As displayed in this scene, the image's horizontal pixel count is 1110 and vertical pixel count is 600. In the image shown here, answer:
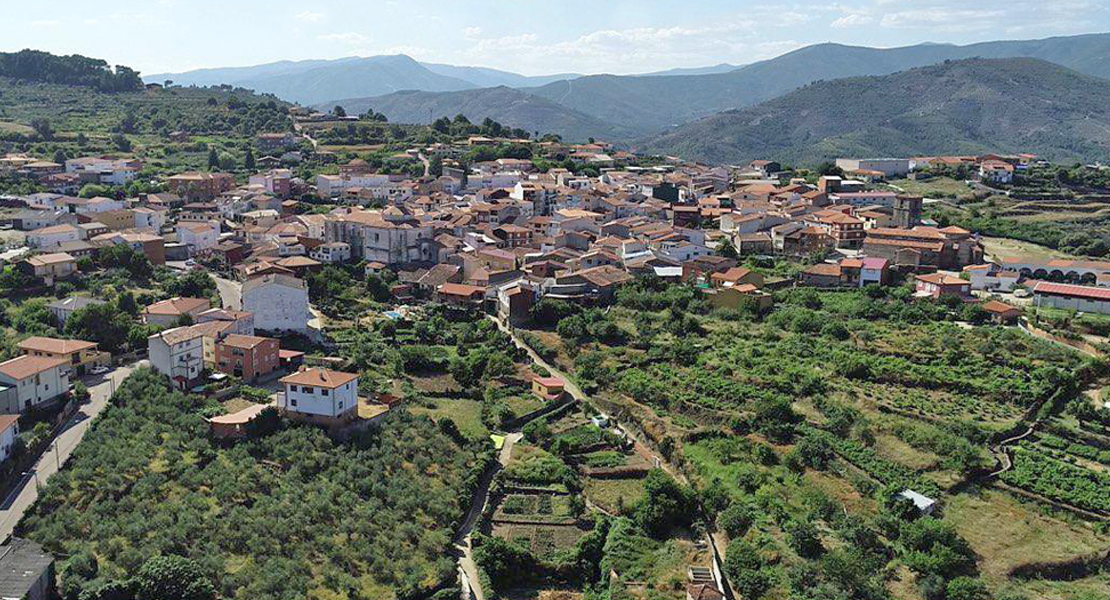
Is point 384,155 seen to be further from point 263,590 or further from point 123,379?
point 263,590

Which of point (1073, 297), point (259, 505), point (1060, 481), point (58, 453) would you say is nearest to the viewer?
point (259, 505)

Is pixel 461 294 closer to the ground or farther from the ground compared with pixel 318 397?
farther from the ground

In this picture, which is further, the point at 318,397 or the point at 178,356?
the point at 178,356

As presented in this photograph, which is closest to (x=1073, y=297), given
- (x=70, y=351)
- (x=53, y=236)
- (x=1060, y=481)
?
(x=1060, y=481)

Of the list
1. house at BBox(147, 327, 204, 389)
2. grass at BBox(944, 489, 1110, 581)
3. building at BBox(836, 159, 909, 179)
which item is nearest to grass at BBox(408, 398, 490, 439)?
house at BBox(147, 327, 204, 389)

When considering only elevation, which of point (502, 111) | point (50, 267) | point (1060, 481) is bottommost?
point (1060, 481)

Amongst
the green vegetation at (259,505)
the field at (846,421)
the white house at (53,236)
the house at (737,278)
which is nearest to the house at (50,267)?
the white house at (53,236)

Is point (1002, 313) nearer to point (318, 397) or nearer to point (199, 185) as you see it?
point (318, 397)

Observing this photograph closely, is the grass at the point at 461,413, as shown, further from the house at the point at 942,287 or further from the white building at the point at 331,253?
the house at the point at 942,287
